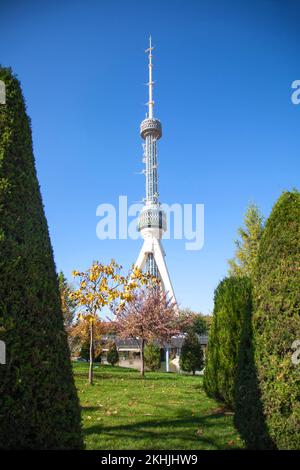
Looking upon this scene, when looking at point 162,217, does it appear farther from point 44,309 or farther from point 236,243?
point 44,309

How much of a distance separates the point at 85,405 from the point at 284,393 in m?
5.21

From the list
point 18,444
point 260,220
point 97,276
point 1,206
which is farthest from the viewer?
point 260,220

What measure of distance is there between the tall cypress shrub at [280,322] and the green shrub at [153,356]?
812 inches

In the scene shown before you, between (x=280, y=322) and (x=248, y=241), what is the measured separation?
54.0 ft

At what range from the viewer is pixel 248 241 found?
19.7m

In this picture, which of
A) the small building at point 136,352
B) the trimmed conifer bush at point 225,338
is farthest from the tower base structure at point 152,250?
the trimmed conifer bush at point 225,338

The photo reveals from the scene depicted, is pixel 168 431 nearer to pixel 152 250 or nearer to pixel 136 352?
pixel 136 352

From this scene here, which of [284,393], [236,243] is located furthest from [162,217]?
[284,393]

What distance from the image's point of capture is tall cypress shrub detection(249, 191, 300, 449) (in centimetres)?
362

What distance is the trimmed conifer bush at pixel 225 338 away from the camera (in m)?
7.16

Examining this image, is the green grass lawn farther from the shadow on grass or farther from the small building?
the small building

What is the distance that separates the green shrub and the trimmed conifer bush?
51.3 ft

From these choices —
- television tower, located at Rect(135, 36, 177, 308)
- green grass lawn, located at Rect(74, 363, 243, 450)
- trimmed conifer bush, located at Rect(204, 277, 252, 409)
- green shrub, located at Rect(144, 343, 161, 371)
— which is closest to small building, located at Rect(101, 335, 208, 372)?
green shrub, located at Rect(144, 343, 161, 371)
